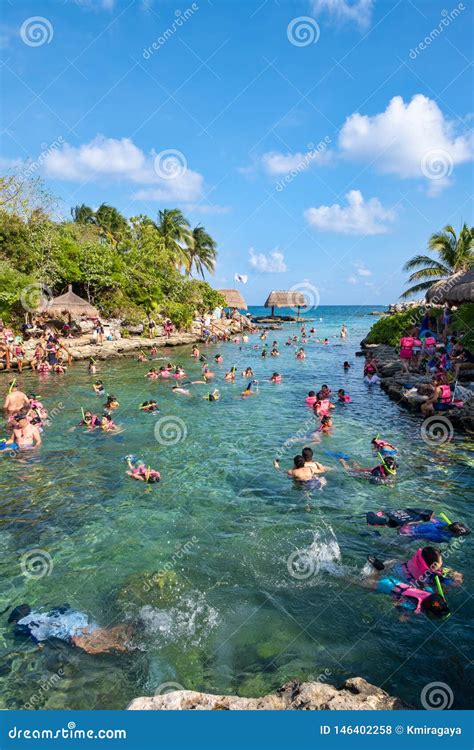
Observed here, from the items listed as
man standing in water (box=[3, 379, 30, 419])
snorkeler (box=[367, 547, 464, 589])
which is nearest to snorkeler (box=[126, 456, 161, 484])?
man standing in water (box=[3, 379, 30, 419])

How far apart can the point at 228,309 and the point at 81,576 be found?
64.8 metres

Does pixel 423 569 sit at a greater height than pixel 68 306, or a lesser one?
lesser

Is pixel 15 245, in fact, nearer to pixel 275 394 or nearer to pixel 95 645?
pixel 275 394

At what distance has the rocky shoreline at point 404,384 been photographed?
1456cm

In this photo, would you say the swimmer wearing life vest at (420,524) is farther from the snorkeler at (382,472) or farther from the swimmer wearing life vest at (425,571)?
the snorkeler at (382,472)

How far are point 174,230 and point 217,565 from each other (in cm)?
4934

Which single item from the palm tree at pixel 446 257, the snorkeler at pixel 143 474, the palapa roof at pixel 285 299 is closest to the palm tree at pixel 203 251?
the palapa roof at pixel 285 299

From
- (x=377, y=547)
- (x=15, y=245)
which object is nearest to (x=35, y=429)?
(x=377, y=547)

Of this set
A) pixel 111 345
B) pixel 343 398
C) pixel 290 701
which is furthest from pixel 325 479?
pixel 111 345

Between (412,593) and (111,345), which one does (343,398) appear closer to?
(412,593)

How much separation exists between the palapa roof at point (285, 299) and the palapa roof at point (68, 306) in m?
50.3

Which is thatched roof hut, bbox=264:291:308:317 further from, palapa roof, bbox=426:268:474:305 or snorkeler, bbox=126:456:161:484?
snorkeler, bbox=126:456:161:484

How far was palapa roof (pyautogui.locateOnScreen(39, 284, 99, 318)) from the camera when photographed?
30709 millimetres

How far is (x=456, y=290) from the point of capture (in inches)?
750
